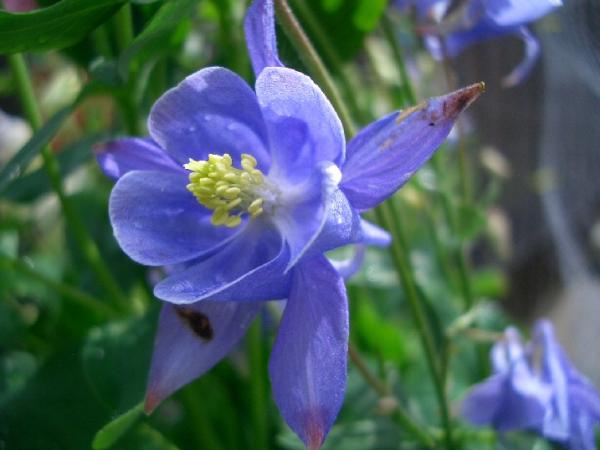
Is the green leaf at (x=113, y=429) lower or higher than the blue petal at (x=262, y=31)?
lower

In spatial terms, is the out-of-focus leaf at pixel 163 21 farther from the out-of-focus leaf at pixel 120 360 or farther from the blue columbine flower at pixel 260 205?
the out-of-focus leaf at pixel 120 360

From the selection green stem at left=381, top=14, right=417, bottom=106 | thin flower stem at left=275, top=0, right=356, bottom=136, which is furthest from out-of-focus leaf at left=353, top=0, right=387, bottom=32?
thin flower stem at left=275, top=0, right=356, bottom=136

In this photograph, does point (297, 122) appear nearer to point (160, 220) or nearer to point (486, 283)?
A: point (160, 220)

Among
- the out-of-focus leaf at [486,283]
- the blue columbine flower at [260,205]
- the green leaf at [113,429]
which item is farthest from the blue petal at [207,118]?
the out-of-focus leaf at [486,283]

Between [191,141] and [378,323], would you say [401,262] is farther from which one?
[378,323]

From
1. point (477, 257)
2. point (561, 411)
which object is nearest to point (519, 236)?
point (477, 257)

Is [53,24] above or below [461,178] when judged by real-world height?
above

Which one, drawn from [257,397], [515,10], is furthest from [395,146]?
[257,397]
